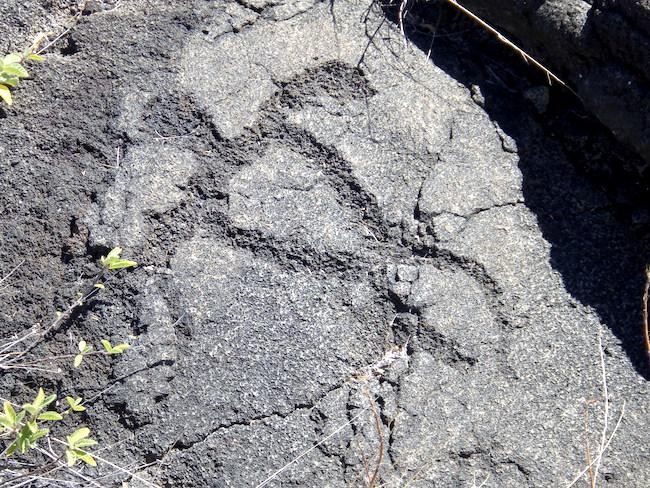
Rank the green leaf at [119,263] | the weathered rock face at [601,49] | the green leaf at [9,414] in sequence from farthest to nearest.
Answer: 1. the weathered rock face at [601,49]
2. the green leaf at [119,263]
3. the green leaf at [9,414]

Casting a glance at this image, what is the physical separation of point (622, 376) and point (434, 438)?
52 centimetres

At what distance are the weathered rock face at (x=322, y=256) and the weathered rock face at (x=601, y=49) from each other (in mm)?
179

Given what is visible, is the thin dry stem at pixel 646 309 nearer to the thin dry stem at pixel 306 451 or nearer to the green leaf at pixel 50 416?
the thin dry stem at pixel 306 451

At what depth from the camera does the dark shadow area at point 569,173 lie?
217 cm

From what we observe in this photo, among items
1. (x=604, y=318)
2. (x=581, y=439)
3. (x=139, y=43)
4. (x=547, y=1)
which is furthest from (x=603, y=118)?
(x=139, y=43)

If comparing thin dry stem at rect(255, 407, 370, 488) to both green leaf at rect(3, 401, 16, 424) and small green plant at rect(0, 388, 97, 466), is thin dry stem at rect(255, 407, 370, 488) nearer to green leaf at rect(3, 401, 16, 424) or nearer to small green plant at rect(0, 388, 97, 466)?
small green plant at rect(0, 388, 97, 466)

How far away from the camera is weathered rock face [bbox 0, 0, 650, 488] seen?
198cm

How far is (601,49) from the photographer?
220 centimetres

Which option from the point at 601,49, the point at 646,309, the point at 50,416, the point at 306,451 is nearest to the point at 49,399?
the point at 50,416

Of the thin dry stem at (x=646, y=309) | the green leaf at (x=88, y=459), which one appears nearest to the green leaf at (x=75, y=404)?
the green leaf at (x=88, y=459)

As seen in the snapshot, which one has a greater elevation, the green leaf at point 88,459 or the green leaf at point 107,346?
the green leaf at point 107,346

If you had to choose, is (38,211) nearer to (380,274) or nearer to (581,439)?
(380,274)

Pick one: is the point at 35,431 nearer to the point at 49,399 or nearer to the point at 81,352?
the point at 49,399

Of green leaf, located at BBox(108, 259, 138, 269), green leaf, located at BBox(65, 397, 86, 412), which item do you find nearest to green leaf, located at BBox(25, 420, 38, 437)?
green leaf, located at BBox(65, 397, 86, 412)
